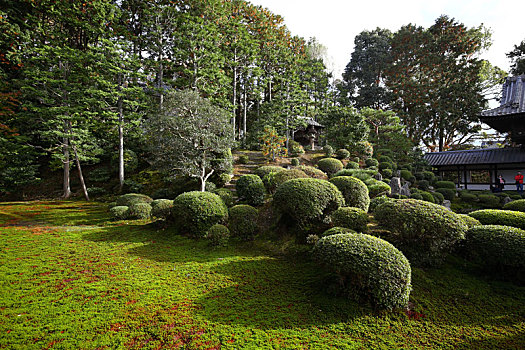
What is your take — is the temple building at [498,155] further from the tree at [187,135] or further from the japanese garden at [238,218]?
the tree at [187,135]

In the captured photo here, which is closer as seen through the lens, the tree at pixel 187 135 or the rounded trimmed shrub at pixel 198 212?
the rounded trimmed shrub at pixel 198 212

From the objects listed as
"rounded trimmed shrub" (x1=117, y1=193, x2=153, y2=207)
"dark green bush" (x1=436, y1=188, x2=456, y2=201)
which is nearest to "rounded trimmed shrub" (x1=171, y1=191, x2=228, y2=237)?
"rounded trimmed shrub" (x1=117, y1=193, x2=153, y2=207)

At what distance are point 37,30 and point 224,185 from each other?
1672 cm

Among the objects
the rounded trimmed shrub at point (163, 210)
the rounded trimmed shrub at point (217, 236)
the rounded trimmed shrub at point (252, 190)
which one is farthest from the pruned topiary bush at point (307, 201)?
the rounded trimmed shrub at point (163, 210)

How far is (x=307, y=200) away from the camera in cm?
594

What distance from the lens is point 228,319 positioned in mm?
3262

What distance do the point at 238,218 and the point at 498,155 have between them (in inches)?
791

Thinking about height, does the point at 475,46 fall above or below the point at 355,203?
above

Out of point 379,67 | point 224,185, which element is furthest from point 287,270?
point 379,67

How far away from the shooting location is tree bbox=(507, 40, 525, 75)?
19.3 metres

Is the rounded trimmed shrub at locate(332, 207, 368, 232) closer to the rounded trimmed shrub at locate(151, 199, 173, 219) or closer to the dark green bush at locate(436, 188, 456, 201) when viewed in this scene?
the rounded trimmed shrub at locate(151, 199, 173, 219)

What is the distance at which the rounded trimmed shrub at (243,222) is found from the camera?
6977 mm

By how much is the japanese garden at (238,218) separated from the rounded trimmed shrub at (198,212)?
0.07 metres

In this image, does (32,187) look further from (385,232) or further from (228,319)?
(385,232)
